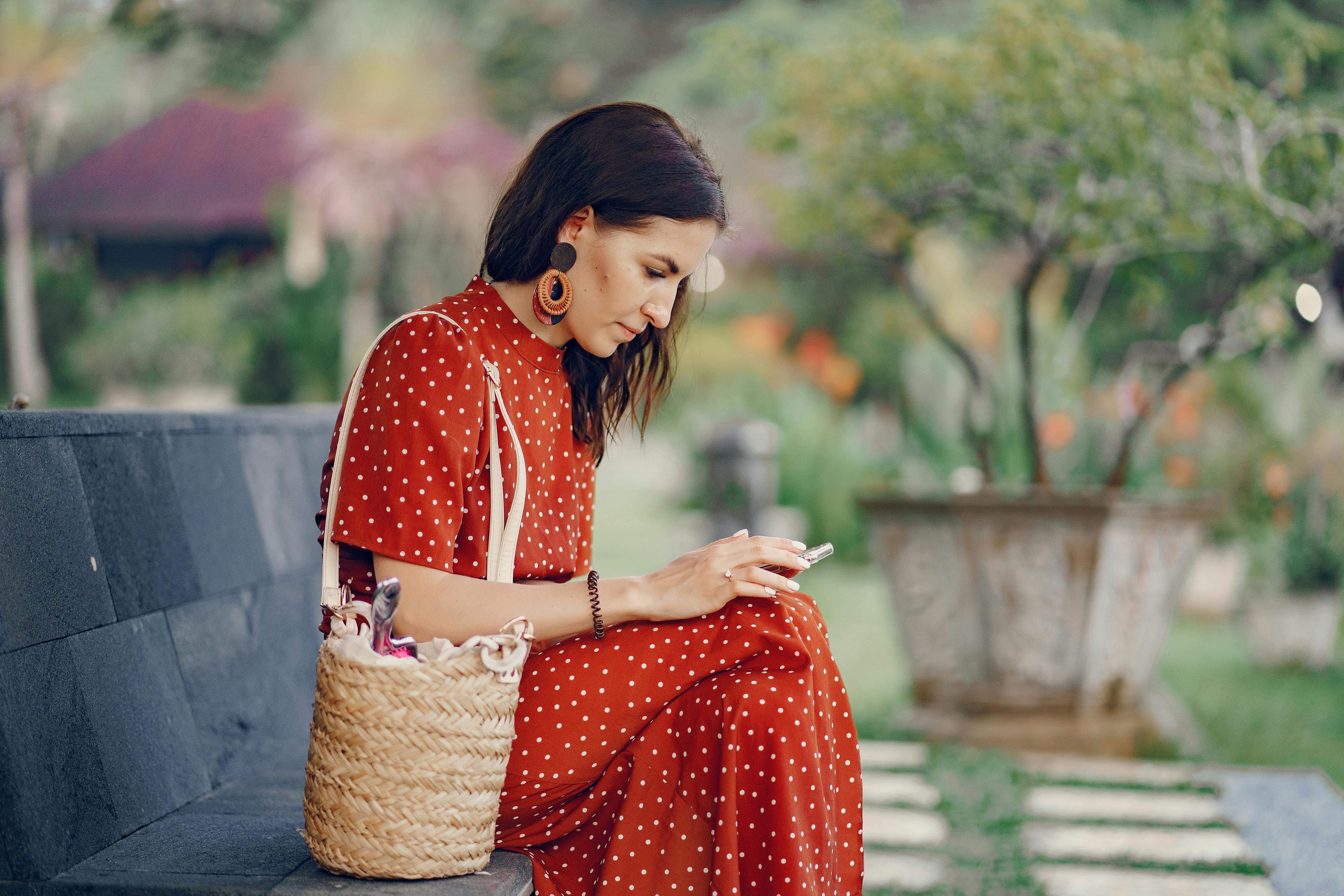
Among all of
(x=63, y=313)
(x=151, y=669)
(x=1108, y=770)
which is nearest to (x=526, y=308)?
(x=151, y=669)

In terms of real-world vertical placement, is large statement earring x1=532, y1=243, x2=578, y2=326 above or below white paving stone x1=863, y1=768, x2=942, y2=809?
above

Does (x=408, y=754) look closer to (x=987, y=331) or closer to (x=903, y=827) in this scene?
(x=903, y=827)

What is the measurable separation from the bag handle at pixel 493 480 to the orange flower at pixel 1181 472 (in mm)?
5706

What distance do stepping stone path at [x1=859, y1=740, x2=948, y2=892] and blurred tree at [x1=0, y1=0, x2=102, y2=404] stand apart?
252 inches

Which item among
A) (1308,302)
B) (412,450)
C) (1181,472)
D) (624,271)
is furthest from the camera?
(1181,472)

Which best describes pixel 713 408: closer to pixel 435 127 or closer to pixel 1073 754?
pixel 435 127

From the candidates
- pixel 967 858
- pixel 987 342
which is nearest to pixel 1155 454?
pixel 987 342

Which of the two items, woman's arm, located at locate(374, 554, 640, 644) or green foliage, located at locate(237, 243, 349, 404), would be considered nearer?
woman's arm, located at locate(374, 554, 640, 644)

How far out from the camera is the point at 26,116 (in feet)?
26.1

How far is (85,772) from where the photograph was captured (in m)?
1.64

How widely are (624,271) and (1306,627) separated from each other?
5.04 meters

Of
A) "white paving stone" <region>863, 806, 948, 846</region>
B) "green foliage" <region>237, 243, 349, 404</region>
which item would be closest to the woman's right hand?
"white paving stone" <region>863, 806, 948, 846</region>

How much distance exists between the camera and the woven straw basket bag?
1.40 meters

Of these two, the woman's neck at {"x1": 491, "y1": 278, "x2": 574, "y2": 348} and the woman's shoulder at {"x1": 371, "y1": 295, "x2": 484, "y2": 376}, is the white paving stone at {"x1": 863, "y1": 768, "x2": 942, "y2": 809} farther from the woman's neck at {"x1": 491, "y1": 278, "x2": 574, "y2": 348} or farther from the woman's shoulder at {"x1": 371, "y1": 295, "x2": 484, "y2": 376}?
the woman's shoulder at {"x1": 371, "y1": 295, "x2": 484, "y2": 376}
